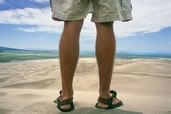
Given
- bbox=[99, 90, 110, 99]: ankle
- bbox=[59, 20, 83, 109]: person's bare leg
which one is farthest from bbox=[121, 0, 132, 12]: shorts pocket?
bbox=[99, 90, 110, 99]: ankle

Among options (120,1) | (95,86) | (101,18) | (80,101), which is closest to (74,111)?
(80,101)

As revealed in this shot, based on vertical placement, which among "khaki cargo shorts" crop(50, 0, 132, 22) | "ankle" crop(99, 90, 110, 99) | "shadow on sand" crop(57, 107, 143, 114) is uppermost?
"khaki cargo shorts" crop(50, 0, 132, 22)

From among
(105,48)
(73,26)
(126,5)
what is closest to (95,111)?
(105,48)

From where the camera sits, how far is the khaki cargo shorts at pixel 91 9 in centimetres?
119

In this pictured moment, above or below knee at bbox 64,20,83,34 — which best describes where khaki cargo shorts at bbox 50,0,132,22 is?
above

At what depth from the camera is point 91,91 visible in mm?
1878

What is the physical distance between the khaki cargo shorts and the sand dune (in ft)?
1.52

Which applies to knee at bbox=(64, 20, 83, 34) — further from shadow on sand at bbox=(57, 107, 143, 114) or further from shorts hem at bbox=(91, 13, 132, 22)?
shadow on sand at bbox=(57, 107, 143, 114)

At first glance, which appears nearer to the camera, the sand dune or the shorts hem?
the shorts hem

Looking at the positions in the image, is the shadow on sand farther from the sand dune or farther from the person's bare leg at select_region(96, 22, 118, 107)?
the person's bare leg at select_region(96, 22, 118, 107)

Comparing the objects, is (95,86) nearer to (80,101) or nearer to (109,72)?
(80,101)

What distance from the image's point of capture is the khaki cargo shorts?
3.92 feet

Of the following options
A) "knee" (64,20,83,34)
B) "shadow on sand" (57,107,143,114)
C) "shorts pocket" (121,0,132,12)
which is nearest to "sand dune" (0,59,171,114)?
"shadow on sand" (57,107,143,114)

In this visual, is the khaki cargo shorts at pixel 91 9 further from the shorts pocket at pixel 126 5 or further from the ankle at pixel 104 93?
the ankle at pixel 104 93
